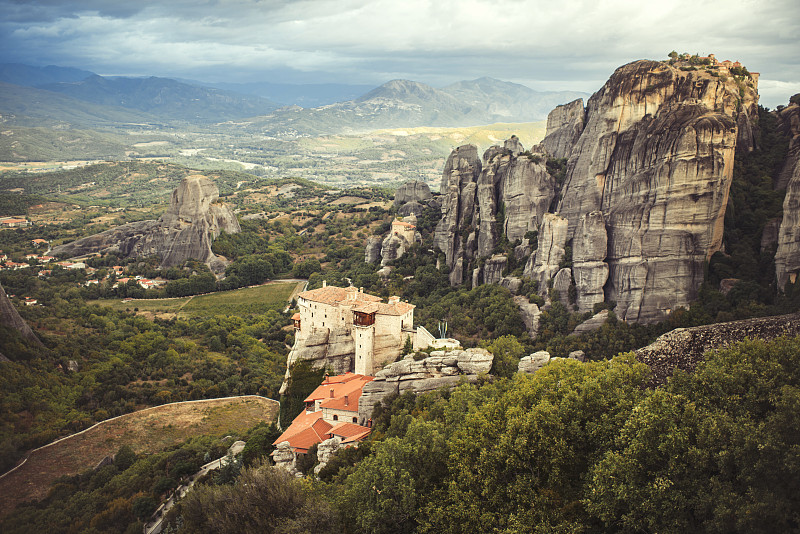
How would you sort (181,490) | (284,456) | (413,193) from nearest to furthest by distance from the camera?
(284,456), (181,490), (413,193)

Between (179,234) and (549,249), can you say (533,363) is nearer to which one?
(549,249)

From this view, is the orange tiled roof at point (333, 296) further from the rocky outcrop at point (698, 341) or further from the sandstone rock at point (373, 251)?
the sandstone rock at point (373, 251)

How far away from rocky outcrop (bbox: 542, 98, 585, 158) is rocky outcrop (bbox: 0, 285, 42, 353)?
197ft

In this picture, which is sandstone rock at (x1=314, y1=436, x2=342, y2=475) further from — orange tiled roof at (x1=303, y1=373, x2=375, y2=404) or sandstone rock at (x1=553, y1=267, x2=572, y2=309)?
sandstone rock at (x1=553, y1=267, x2=572, y2=309)

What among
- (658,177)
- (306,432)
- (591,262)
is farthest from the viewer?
(591,262)

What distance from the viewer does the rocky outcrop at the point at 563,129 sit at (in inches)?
2938

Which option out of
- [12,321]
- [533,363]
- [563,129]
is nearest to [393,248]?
[563,129]

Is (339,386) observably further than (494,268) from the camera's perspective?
No

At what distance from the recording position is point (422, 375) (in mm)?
A: 36938

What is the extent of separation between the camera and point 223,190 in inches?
7062

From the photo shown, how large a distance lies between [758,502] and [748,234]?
3582cm

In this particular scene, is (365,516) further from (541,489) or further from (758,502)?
(758,502)

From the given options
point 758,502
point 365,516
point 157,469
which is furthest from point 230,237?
point 758,502

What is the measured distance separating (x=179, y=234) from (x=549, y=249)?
76868mm
